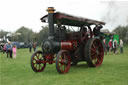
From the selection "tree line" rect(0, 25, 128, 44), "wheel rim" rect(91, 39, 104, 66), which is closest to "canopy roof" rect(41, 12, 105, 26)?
"wheel rim" rect(91, 39, 104, 66)

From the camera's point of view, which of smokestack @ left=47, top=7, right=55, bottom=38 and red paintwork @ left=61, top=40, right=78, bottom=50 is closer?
smokestack @ left=47, top=7, right=55, bottom=38

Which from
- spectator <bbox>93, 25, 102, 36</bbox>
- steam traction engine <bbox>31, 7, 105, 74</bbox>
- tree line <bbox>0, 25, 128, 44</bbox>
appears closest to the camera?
steam traction engine <bbox>31, 7, 105, 74</bbox>

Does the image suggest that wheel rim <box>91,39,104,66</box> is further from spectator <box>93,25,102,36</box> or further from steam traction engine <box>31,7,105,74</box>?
spectator <box>93,25,102,36</box>

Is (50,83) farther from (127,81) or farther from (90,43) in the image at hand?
(90,43)

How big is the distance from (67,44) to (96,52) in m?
1.94

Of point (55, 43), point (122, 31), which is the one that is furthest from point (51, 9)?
point (122, 31)

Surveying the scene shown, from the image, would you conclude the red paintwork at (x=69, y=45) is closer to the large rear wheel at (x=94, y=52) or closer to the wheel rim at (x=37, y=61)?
the large rear wheel at (x=94, y=52)

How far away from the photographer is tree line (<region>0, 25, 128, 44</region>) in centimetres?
5007

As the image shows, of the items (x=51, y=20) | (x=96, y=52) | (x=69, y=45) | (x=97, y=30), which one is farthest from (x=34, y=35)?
(x=51, y=20)

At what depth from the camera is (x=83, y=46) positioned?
28.9 ft

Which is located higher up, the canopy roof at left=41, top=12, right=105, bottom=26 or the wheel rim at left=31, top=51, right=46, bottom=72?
the canopy roof at left=41, top=12, right=105, bottom=26

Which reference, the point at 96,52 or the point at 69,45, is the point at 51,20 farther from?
the point at 96,52

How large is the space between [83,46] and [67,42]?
4.27 ft

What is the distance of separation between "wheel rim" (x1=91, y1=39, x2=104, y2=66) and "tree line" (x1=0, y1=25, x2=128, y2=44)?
67.3 feet
